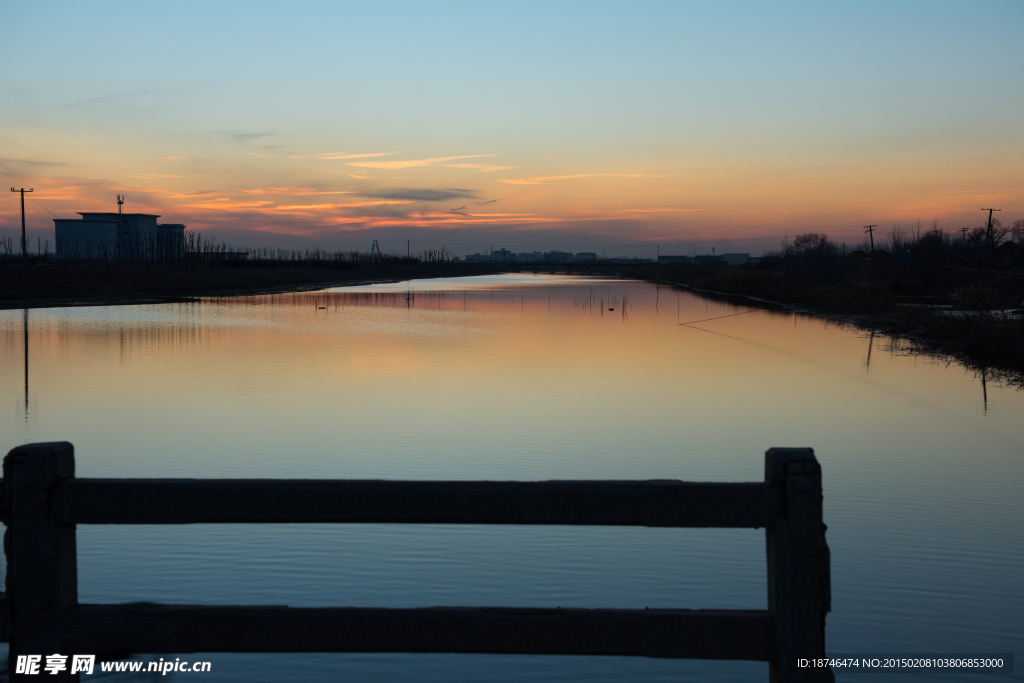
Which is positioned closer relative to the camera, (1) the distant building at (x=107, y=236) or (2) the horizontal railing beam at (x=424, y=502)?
(2) the horizontal railing beam at (x=424, y=502)

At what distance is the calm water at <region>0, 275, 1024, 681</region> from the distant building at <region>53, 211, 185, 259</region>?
10893 centimetres

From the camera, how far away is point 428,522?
275 cm

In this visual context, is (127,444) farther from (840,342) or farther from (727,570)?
(840,342)

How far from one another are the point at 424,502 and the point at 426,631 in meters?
0.43

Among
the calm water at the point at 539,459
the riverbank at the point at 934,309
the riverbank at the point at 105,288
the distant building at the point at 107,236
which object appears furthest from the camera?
the distant building at the point at 107,236

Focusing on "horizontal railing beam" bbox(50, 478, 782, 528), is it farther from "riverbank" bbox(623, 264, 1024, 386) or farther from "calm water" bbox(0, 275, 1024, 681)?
"riverbank" bbox(623, 264, 1024, 386)

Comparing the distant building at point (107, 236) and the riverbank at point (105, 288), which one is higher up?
the distant building at point (107, 236)

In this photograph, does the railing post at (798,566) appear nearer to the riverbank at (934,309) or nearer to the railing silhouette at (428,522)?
the railing silhouette at (428,522)

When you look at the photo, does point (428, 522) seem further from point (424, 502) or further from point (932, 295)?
point (932, 295)

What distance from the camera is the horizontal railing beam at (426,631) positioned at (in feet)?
9.15

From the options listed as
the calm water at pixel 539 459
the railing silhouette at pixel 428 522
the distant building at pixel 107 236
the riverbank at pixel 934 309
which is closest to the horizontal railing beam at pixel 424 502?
the railing silhouette at pixel 428 522

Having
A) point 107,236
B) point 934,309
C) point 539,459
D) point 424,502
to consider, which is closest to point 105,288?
point 934,309

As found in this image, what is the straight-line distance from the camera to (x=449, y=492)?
280 centimetres

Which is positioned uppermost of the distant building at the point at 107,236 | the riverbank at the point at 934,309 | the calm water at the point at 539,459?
the distant building at the point at 107,236
